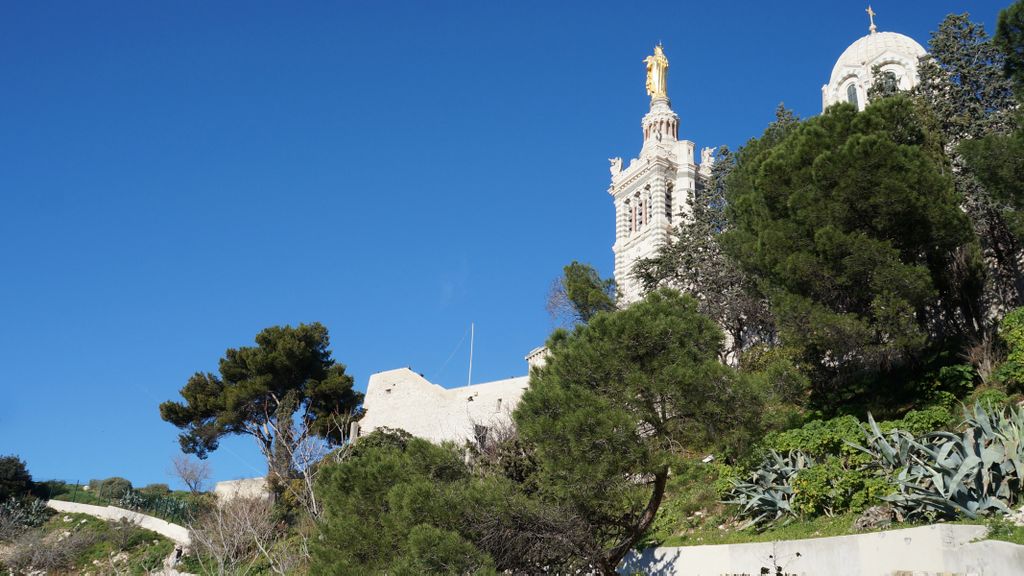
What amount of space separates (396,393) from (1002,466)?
32.9 meters

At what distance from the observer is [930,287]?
56.7 ft

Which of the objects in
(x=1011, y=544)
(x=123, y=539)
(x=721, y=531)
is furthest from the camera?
(x=123, y=539)

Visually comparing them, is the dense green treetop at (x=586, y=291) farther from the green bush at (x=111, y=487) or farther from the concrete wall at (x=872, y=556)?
the green bush at (x=111, y=487)

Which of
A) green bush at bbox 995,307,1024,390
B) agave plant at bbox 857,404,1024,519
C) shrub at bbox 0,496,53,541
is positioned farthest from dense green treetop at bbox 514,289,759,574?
shrub at bbox 0,496,53,541

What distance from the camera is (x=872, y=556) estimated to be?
37.0 ft

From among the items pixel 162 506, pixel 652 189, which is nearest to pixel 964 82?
pixel 652 189

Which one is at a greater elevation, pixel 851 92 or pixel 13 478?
pixel 851 92

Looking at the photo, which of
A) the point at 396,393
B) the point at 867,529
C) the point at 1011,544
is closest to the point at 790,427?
the point at 867,529

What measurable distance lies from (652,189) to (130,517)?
29332 millimetres

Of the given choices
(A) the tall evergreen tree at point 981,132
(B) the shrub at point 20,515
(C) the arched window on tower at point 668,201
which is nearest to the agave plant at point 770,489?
(A) the tall evergreen tree at point 981,132

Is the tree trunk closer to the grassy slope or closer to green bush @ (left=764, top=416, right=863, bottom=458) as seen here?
green bush @ (left=764, top=416, right=863, bottom=458)

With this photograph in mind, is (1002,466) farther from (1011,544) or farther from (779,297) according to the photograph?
(779,297)

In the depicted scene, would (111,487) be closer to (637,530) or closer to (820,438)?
(637,530)

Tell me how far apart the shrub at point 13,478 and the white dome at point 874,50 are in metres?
43.0
